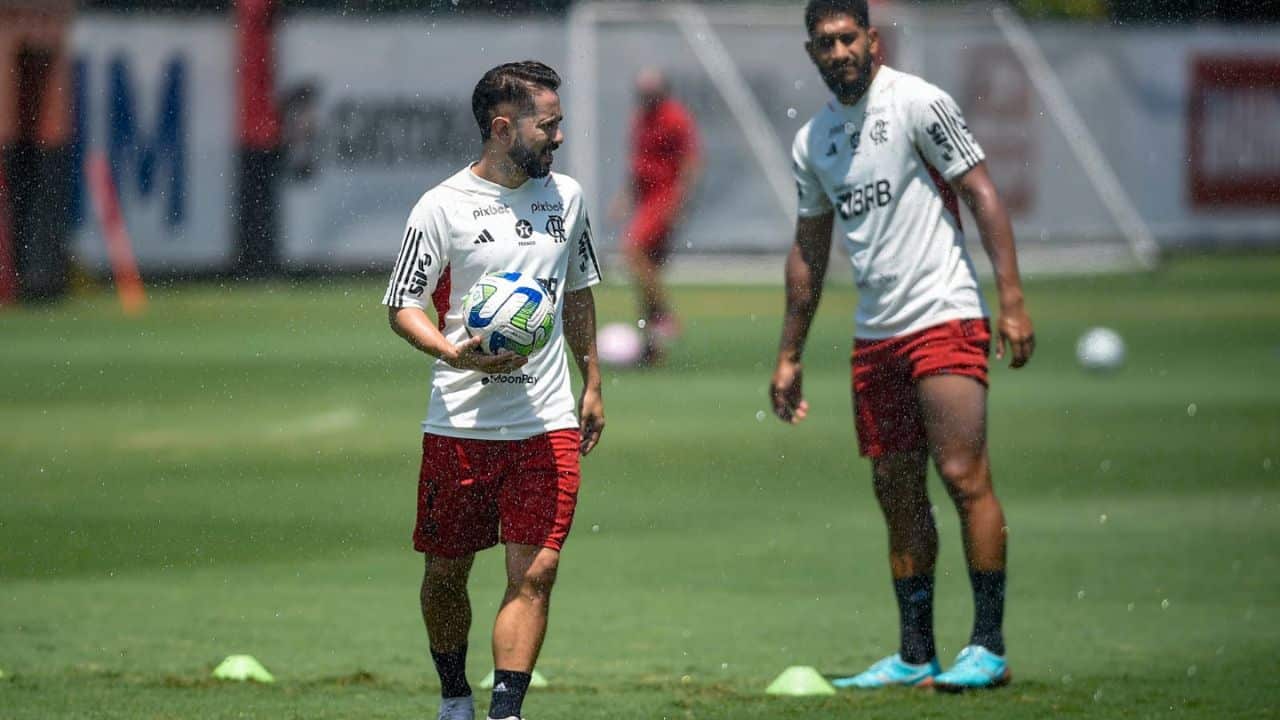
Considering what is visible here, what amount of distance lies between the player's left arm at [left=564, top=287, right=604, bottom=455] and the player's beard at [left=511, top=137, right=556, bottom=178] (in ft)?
1.49

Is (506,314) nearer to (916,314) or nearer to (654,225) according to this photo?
(916,314)

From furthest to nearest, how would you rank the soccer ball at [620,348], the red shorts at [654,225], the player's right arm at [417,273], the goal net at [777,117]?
the goal net at [777,117]
the red shorts at [654,225]
the soccer ball at [620,348]
the player's right arm at [417,273]

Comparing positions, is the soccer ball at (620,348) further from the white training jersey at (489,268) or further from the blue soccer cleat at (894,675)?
the white training jersey at (489,268)

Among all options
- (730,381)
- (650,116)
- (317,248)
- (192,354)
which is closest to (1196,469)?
(730,381)

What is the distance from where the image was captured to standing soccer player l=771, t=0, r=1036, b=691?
7070 millimetres

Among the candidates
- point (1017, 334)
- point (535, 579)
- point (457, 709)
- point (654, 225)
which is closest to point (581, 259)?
point (535, 579)

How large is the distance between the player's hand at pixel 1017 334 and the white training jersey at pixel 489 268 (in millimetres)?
1657

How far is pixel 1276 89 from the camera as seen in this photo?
33.7 meters

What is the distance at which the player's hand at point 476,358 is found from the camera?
586cm

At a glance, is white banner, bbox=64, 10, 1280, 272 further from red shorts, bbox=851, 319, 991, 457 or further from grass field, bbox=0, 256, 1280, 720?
red shorts, bbox=851, 319, 991, 457

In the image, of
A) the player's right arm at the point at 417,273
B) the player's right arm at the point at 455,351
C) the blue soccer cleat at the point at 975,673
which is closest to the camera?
the player's right arm at the point at 455,351

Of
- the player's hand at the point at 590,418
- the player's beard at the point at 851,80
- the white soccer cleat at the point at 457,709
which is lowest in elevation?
the white soccer cleat at the point at 457,709

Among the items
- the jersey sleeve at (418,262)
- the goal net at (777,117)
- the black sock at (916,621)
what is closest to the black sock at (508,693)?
the jersey sleeve at (418,262)

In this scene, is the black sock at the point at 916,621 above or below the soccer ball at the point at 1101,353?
above
